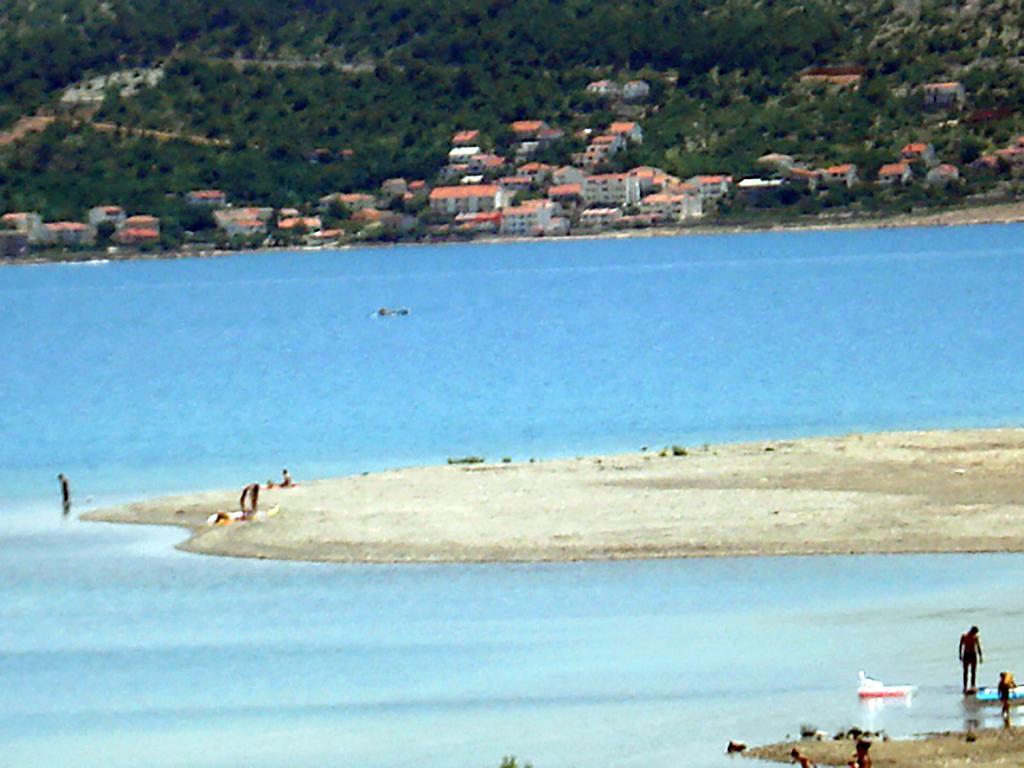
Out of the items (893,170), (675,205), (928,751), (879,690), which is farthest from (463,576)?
(675,205)

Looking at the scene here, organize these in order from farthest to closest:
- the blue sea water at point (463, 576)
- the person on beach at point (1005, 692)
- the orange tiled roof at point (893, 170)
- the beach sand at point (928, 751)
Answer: the orange tiled roof at point (893, 170)
the blue sea water at point (463, 576)
the person on beach at point (1005, 692)
the beach sand at point (928, 751)

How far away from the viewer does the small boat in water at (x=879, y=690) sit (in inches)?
1014

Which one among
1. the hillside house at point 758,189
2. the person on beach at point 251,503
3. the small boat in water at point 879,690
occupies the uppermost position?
the small boat in water at point 879,690

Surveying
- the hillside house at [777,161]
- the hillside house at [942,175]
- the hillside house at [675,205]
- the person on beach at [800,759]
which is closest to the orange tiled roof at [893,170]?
the hillside house at [942,175]

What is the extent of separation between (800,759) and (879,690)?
316 centimetres

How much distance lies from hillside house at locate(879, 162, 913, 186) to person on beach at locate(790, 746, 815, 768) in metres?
161

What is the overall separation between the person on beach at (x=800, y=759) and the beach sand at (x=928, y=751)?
0.07 meters

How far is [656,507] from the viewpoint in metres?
38.8

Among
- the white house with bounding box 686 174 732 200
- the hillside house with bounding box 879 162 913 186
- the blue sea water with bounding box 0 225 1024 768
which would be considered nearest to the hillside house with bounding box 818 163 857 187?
the hillside house with bounding box 879 162 913 186

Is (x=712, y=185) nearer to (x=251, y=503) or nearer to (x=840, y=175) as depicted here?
(x=840, y=175)

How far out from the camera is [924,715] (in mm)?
25141

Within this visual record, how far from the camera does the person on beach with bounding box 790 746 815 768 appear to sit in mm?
22606

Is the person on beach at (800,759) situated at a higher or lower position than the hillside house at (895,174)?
higher

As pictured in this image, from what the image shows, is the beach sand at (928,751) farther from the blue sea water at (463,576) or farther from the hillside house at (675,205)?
the hillside house at (675,205)
